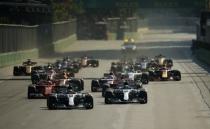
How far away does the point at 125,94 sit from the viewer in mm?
38844

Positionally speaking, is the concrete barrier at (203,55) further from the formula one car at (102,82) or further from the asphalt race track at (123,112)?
the formula one car at (102,82)

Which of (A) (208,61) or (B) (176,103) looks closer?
(B) (176,103)

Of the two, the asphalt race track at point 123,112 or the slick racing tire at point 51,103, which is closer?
the asphalt race track at point 123,112

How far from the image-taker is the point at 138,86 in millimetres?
39312

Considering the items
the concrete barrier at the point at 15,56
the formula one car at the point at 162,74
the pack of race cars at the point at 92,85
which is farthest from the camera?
the concrete barrier at the point at 15,56

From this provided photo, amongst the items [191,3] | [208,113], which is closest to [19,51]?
[191,3]

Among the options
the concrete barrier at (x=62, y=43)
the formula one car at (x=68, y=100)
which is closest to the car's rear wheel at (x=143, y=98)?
the formula one car at (x=68, y=100)

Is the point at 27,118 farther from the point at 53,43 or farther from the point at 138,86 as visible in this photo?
the point at 53,43

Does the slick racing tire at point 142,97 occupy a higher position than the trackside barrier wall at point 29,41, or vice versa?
the trackside barrier wall at point 29,41

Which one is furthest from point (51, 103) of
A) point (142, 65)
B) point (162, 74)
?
point (142, 65)

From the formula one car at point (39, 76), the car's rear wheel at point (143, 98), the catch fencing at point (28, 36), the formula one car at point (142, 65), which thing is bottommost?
the car's rear wheel at point (143, 98)

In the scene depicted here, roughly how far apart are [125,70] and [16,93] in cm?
701

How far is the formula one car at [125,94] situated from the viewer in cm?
3878

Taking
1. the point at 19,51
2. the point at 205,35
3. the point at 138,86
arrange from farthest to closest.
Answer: the point at 205,35 < the point at 19,51 < the point at 138,86
